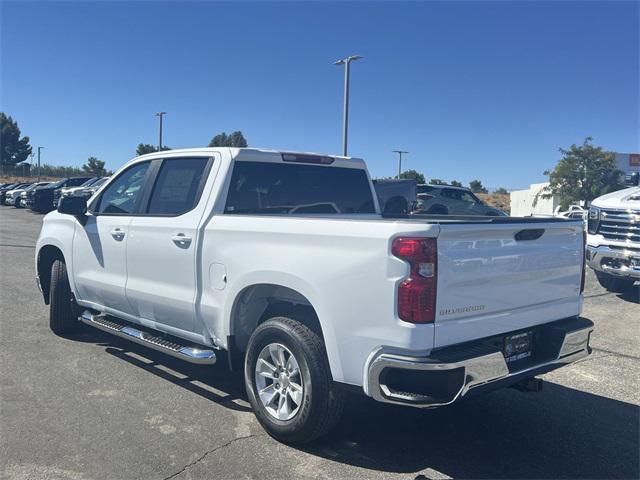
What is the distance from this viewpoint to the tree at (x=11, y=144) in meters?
77.6

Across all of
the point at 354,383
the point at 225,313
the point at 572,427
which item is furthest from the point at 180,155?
the point at 572,427

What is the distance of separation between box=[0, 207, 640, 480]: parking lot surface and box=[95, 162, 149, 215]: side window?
1467 mm

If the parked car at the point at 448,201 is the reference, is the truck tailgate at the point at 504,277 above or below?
below

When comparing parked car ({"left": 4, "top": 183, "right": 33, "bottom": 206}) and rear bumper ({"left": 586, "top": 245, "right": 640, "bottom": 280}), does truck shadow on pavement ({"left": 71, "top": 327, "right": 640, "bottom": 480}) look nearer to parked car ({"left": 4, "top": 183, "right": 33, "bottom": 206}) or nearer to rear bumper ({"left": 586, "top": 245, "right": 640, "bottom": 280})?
rear bumper ({"left": 586, "top": 245, "right": 640, "bottom": 280})

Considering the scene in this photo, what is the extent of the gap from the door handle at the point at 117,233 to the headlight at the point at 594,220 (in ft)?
23.6

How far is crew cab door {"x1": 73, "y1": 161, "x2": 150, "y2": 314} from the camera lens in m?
5.28

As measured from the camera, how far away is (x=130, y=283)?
514 centimetres

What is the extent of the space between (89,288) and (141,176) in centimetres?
129

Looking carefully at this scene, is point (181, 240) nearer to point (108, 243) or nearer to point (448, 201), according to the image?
point (108, 243)

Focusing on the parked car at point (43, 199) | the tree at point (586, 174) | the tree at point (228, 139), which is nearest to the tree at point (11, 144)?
the tree at point (228, 139)

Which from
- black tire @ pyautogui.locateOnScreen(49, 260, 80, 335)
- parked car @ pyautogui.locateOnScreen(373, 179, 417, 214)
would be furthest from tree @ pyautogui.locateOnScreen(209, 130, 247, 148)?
black tire @ pyautogui.locateOnScreen(49, 260, 80, 335)

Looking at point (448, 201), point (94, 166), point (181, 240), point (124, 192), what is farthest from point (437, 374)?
point (94, 166)

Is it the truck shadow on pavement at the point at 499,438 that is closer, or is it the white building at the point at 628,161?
the truck shadow on pavement at the point at 499,438

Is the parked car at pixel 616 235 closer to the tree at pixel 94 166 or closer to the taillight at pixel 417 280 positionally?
the taillight at pixel 417 280
